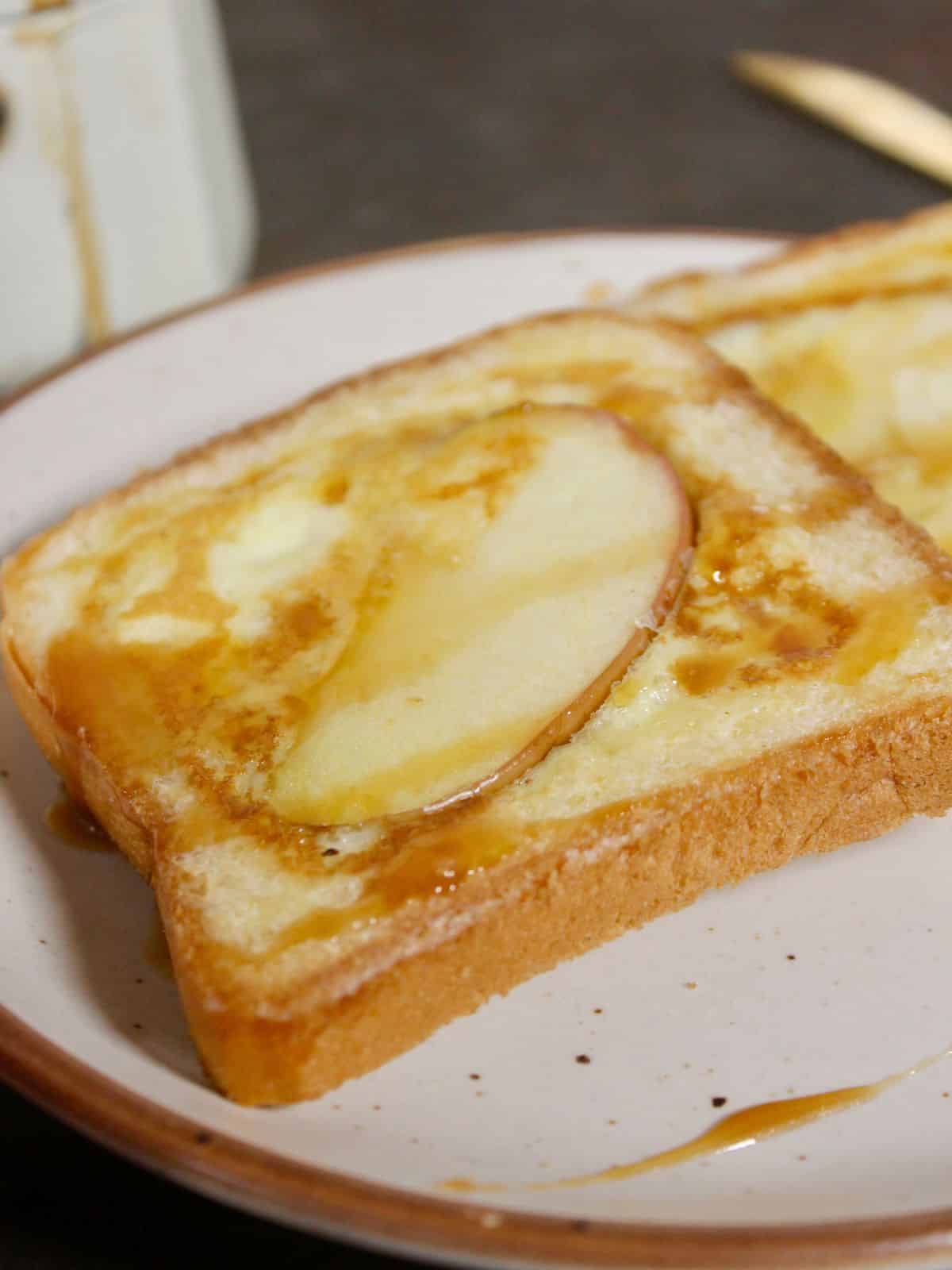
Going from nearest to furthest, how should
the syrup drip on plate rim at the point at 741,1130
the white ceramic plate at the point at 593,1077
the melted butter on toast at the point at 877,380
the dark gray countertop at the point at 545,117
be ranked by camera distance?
1. the white ceramic plate at the point at 593,1077
2. the syrup drip on plate rim at the point at 741,1130
3. the melted butter on toast at the point at 877,380
4. the dark gray countertop at the point at 545,117

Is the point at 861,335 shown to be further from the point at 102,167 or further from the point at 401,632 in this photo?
the point at 102,167

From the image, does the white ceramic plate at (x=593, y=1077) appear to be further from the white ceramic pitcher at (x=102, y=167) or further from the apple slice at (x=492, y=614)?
the white ceramic pitcher at (x=102, y=167)

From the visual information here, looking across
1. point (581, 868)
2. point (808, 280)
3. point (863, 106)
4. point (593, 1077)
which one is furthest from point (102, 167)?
point (863, 106)

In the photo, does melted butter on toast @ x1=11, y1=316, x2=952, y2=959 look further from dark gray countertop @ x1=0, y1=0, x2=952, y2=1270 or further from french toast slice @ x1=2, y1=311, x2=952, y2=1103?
dark gray countertop @ x1=0, y1=0, x2=952, y2=1270

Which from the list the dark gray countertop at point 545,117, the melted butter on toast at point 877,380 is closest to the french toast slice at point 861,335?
the melted butter on toast at point 877,380

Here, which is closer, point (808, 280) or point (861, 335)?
point (861, 335)

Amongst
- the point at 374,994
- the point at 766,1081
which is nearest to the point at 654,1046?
the point at 766,1081
